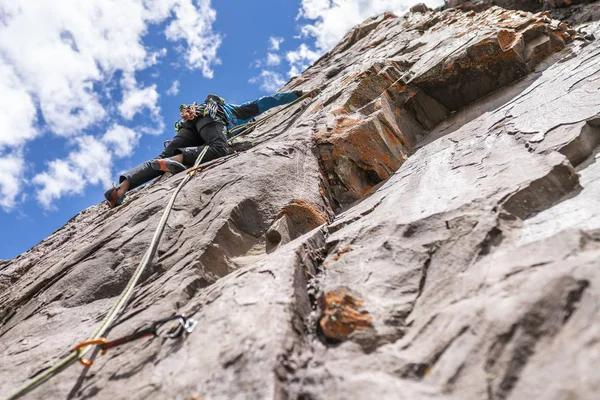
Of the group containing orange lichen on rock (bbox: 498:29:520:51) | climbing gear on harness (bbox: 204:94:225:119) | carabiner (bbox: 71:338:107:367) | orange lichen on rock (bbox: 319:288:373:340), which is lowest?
orange lichen on rock (bbox: 319:288:373:340)

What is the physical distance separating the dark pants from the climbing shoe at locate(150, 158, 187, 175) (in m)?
0.11

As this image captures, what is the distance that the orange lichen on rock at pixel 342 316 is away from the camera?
6.18 feet

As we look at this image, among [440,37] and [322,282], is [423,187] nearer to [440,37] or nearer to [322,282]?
[322,282]

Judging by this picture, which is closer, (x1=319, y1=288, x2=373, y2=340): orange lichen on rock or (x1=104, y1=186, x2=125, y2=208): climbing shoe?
(x1=319, y1=288, x2=373, y2=340): orange lichen on rock

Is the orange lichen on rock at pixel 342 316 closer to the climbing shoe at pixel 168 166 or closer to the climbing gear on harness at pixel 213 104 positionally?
the climbing shoe at pixel 168 166

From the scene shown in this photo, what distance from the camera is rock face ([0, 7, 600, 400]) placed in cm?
149

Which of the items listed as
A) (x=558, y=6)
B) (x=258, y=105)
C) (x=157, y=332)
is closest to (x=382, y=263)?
(x=157, y=332)

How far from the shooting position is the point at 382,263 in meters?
2.34

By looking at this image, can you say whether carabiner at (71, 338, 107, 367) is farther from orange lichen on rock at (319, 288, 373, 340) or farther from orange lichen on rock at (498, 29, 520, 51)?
orange lichen on rock at (498, 29, 520, 51)

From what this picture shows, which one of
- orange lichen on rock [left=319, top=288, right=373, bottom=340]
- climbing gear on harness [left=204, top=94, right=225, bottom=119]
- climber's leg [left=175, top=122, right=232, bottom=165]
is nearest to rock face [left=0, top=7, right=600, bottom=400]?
orange lichen on rock [left=319, top=288, right=373, bottom=340]

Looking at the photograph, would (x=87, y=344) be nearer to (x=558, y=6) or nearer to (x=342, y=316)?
(x=342, y=316)

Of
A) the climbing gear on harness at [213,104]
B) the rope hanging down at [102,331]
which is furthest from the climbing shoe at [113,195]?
the climbing gear on harness at [213,104]

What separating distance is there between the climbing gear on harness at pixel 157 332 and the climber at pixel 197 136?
11.2ft

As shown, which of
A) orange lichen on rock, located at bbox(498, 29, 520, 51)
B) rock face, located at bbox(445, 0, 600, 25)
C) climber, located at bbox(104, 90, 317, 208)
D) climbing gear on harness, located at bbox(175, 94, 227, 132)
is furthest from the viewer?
rock face, located at bbox(445, 0, 600, 25)
